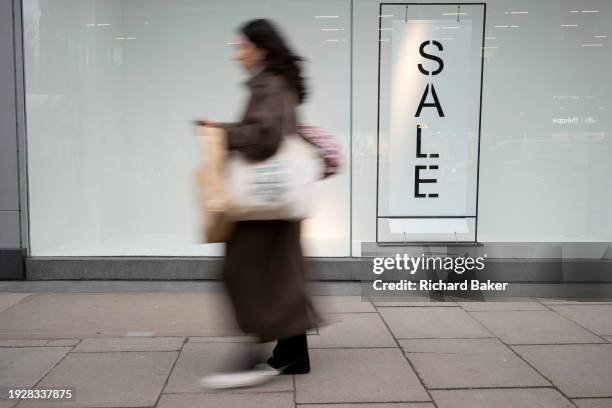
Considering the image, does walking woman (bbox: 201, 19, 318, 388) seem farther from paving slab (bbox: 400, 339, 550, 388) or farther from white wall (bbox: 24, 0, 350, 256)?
white wall (bbox: 24, 0, 350, 256)

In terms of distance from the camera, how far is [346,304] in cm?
572

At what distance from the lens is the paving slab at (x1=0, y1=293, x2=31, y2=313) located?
553cm

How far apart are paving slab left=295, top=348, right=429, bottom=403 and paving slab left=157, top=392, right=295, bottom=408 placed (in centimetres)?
11


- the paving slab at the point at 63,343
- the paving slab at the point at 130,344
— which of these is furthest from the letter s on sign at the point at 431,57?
the paving slab at the point at 63,343

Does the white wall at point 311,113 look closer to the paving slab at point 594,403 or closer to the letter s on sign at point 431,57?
the letter s on sign at point 431,57

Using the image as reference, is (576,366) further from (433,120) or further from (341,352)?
(433,120)

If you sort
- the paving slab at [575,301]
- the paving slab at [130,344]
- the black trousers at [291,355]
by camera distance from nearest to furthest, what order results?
the black trousers at [291,355] < the paving slab at [130,344] < the paving slab at [575,301]

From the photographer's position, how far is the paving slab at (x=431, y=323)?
4797mm

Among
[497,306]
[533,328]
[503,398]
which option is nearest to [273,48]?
[503,398]

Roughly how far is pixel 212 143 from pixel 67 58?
439 centimetres

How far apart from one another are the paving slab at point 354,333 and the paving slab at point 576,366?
99cm

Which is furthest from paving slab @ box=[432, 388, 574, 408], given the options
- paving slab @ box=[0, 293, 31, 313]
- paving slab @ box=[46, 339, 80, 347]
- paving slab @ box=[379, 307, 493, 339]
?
paving slab @ box=[0, 293, 31, 313]

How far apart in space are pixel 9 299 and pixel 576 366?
4846 millimetres

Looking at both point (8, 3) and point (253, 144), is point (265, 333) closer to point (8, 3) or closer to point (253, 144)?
point (253, 144)
